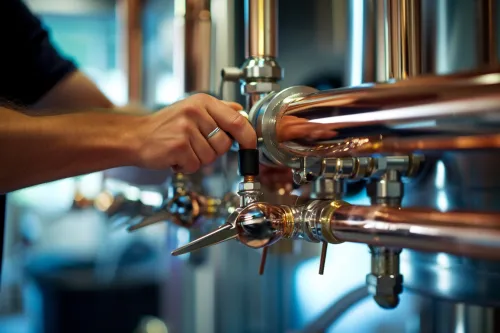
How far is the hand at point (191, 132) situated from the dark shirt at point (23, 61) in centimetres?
44

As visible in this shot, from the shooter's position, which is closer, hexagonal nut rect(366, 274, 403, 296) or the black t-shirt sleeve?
hexagonal nut rect(366, 274, 403, 296)

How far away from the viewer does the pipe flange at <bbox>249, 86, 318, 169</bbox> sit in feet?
1.45

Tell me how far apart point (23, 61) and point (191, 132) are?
1.63 ft

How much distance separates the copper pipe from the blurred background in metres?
0.11

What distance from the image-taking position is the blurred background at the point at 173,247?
0.62 meters

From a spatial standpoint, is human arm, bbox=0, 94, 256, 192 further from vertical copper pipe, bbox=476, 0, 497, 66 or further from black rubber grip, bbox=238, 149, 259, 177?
vertical copper pipe, bbox=476, 0, 497, 66

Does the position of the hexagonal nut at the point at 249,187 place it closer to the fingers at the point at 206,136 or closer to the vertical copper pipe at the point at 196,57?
the fingers at the point at 206,136

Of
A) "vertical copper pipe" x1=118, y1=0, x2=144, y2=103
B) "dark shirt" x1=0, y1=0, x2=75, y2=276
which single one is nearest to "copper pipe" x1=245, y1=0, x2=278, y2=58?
"dark shirt" x1=0, y1=0, x2=75, y2=276

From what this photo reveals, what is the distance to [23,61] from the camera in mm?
867

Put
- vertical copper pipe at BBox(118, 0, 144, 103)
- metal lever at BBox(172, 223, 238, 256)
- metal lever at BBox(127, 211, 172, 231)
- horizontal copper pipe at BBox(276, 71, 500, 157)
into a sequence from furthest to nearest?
vertical copper pipe at BBox(118, 0, 144, 103)
metal lever at BBox(127, 211, 172, 231)
metal lever at BBox(172, 223, 238, 256)
horizontal copper pipe at BBox(276, 71, 500, 157)

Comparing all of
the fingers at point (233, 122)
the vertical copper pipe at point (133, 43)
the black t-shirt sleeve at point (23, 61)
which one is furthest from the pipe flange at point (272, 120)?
the vertical copper pipe at point (133, 43)

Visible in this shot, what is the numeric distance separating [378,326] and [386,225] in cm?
25

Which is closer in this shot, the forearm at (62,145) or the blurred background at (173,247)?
the forearm at (62,145)

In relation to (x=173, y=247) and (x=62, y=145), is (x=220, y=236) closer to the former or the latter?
(x=62, y=145)
